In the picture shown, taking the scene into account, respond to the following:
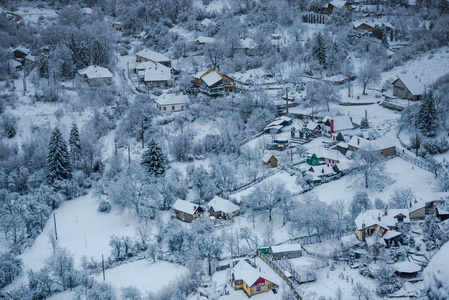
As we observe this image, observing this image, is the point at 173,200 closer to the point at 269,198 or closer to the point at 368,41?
the point at 269,198

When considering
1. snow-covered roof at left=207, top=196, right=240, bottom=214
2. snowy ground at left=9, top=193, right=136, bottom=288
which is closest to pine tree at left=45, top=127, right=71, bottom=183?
snowy ground at left=9, top=193, right=136, bottom=288

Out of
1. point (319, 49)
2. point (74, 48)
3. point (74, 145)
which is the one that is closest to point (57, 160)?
point (74, 145)

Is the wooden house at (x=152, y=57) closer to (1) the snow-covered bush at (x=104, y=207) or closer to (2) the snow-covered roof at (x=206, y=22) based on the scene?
(2) the snow-covered roof at (x=206, y=22)

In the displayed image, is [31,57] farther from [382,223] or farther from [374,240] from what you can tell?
[374,240]

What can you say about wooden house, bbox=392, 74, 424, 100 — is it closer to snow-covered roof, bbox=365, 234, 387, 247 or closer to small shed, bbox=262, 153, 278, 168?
small shed, bbox=262, 153, 278, 168

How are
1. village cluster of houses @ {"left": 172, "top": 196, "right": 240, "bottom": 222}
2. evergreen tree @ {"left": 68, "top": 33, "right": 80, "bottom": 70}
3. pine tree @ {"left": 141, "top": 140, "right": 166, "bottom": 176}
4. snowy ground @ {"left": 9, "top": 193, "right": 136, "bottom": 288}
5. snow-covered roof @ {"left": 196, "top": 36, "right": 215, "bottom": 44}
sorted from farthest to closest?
1. snow-covered roof @ {"left": 196, "top": 36, "right": 215, "bottom": 44}
2. evergreen tree @ {"left": 68, "top": 33, "right": 80, "bottom": 70}
3. pine tree @ {"left": 141, "top": 140, "right": 166, "bottom": 176}
4. village cluster of houses @ {"left": 172, "top": 196, "right": 240, "bottom": 222}
5. snowy ground @ {"left": 9, "top": 193, "right": 136, "bottom": 288}

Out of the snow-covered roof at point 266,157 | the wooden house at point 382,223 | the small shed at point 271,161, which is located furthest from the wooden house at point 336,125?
the wooden house at point 382,223
